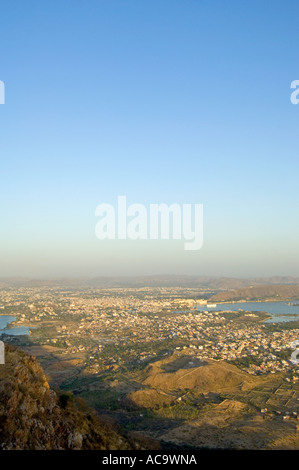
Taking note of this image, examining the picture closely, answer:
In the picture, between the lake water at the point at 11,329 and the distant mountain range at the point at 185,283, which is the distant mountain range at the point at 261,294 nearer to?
the distant mountain range at the point at 185,283

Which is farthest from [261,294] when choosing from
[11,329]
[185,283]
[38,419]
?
[38,419]

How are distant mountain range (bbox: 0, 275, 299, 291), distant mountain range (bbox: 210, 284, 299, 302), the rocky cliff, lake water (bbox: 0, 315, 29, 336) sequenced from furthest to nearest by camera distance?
distant mountain range (bbox: 0, 275, 299, 291), distant mountain range (bbox: 210, 284, 299, 302), lake water (bbox: 0, 315, 29, 336), the rocky cliff

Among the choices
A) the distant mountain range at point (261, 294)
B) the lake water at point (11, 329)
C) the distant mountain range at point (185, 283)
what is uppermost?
the lake water at point (11, 329)

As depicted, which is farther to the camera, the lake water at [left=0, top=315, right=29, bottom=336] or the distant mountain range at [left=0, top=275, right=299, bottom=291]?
the distant mountain range at [left=0, top=275, right=299, bottom=291]

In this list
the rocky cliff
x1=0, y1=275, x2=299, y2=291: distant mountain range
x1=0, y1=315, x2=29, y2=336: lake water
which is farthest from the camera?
x1=0, y1=275, x2=299, y2=291: distant mountain range

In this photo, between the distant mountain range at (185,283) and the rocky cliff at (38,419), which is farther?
the distant mountain range at (185,283)

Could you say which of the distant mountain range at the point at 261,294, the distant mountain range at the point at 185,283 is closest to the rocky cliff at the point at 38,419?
the distant mountain range at the point at 261,294

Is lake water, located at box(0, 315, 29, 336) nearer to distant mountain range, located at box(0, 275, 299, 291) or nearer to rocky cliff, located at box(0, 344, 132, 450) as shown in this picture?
rocky cliff, located at box(0, 344, 132, 450)

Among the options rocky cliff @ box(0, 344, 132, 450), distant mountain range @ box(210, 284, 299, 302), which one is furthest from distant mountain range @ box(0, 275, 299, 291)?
rocky cliff @ box(0, 344, 132, 450)

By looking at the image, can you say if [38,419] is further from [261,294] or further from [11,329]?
[261,294]

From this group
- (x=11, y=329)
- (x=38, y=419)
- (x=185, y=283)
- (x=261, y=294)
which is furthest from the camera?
(x=185, y=283)
